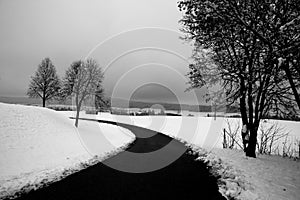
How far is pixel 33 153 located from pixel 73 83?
17745 mm

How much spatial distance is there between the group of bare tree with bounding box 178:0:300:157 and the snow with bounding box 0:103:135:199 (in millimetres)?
8148

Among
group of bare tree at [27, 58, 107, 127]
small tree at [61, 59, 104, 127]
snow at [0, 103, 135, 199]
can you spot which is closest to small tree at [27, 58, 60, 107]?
group of bare tree at [27, 58, 107, 127]

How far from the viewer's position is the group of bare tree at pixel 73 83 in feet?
75.7

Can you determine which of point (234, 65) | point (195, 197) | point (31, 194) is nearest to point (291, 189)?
point (195, 197)

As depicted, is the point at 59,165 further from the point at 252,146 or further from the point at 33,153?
the point at 252,146

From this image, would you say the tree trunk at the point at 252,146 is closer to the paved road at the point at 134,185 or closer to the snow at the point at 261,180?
the snow at the point at 261,180

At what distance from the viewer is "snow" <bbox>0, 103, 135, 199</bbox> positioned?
620cm

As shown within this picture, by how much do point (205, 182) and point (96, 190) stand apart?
144 inches

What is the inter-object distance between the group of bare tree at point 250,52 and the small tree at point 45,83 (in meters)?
33.7

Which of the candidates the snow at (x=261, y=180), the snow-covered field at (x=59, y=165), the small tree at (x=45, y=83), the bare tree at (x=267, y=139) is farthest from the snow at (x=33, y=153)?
the small tree at (x=45, y=83)

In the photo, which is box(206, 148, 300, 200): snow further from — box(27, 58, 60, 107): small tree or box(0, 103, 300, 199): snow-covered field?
box(27, 58, 60, 107): small tree

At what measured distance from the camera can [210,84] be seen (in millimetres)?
10812

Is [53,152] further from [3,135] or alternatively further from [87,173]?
[87,173]

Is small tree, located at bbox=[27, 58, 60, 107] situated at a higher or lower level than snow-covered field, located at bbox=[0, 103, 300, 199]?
higher
